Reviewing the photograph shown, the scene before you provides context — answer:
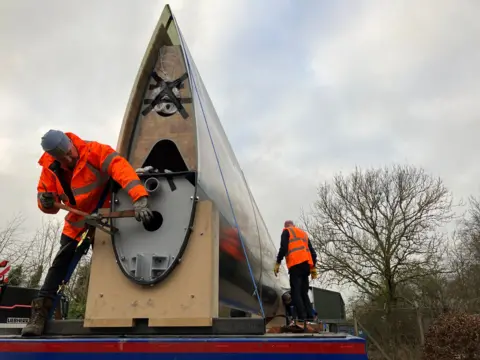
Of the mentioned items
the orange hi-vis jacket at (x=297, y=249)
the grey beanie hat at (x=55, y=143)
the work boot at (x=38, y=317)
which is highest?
the grey beanie hat at (x=55, y=143)

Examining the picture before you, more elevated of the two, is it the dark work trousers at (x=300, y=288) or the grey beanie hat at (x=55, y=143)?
the grey beanie hat at (x=55, y=143)

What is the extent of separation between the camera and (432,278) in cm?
2367

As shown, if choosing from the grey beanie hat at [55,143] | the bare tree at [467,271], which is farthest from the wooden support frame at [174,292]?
the bare tree at [467,271]

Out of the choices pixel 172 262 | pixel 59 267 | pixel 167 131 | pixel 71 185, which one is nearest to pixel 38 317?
pixel 59 267

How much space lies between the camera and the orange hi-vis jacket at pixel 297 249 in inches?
226

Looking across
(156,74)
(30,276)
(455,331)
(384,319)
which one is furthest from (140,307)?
(30,276)

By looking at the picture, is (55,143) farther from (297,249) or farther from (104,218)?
(297,249)

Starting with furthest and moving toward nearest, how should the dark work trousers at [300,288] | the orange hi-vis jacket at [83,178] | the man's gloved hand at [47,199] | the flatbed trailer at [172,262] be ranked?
the dark work trousers at [300,288] < the man's gloved hand at [47,199] < the orange hi-vis jacket at [83,178] < the flatbed trailer at [172,262]

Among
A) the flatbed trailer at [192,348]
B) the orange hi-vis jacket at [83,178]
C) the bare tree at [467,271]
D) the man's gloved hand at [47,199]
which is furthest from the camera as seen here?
the bare tree at [467,271]

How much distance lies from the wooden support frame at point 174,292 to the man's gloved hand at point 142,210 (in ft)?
1.08

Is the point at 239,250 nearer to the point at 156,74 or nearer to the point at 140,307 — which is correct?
the point at 140,307

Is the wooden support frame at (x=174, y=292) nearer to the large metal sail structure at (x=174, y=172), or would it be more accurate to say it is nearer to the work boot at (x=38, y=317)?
the large metal sail structure at (x=174, y=172)

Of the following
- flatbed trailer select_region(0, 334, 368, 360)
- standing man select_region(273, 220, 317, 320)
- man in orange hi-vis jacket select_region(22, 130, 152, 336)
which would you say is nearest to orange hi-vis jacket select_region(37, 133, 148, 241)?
man in orange hi-vis jacket select_region(22, 130, 152, 336)

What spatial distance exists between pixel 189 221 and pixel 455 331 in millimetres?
14460
